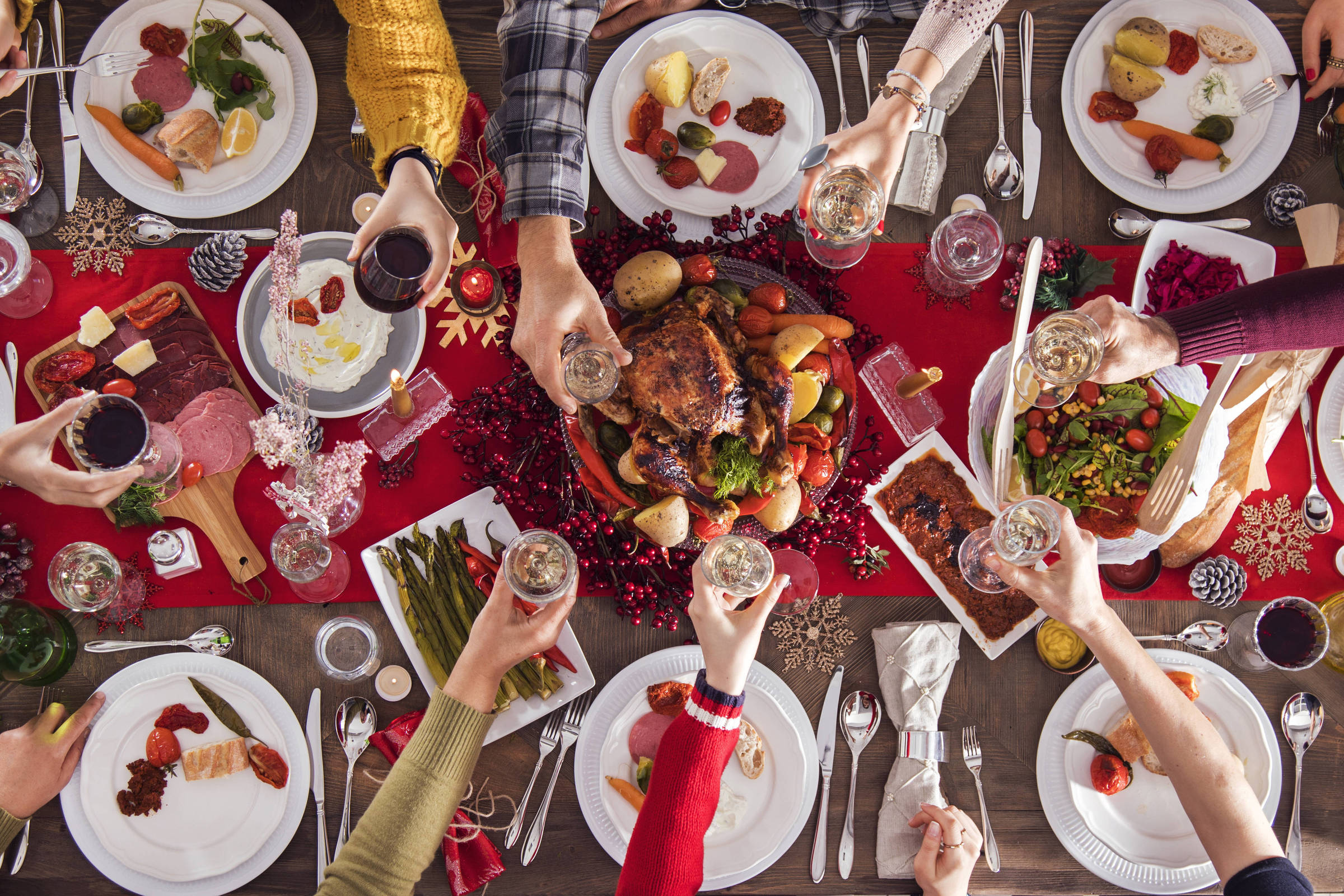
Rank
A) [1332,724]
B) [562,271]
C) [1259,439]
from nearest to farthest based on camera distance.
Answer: [562,271], [1259,439], [1332,724]

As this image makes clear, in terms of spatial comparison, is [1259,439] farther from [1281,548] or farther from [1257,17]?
[1257,17]

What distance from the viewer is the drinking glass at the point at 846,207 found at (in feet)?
6.64

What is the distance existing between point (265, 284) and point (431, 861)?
5.24 feet

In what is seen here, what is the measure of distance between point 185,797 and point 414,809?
0.71 meters

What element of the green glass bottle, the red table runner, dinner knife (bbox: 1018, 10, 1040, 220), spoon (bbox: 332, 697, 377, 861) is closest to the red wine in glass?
the red table runner

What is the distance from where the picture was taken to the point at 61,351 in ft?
7.09

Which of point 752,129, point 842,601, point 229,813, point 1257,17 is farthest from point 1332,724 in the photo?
point 229,813

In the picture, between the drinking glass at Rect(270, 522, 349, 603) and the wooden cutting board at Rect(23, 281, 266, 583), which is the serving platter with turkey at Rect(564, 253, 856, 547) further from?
the wooden cutting board at Rect(23, 281, 266, 583)

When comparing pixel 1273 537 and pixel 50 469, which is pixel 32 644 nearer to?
pixel 50 469

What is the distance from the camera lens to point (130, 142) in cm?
218

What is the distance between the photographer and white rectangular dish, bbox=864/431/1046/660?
7.20 feet

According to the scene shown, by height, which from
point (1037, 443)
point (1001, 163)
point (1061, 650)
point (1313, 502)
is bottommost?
point (1061, 650)

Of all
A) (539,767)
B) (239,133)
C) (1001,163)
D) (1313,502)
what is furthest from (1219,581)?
A: (239,133)

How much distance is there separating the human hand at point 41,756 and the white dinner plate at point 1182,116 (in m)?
3.09
